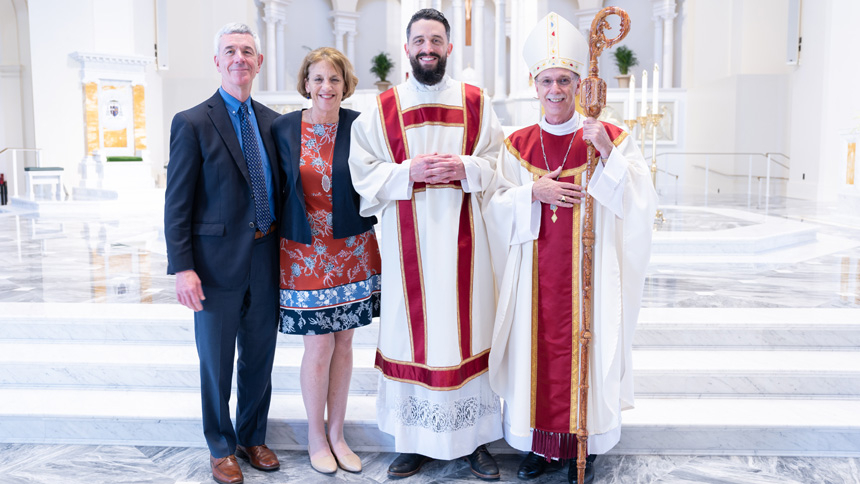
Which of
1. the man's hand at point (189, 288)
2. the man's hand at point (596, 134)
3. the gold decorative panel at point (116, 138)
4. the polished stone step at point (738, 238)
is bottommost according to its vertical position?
the polished stone step at point (738, 238)

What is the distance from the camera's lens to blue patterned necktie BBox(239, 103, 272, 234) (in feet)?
9.09

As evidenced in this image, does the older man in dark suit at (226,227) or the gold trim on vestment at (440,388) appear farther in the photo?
the gold trim on vestment at (440,388)

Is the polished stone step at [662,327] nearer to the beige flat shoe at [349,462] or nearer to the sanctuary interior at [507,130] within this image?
the sanctuary interior at [507,130]

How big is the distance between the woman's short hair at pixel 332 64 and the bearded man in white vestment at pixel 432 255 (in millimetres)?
136

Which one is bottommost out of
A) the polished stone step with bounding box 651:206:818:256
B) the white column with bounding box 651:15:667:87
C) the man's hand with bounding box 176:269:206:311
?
the polished stone step with bounding box 651:206:818:256

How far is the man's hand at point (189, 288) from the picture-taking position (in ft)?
8.59

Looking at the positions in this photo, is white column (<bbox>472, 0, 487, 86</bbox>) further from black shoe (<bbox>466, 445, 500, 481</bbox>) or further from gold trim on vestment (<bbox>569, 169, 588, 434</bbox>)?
black shoe (<bbox>466, 445, 500, 481</bbox>)

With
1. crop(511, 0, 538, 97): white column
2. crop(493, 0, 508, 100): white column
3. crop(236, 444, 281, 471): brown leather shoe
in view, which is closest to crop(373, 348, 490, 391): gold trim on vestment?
crop(236, 444, 281, 471): brown leather shoe

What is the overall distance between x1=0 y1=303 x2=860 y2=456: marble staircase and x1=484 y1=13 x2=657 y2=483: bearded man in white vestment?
18.3 inches

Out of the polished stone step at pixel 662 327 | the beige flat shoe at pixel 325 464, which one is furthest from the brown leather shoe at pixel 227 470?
the polished stone step at pixel 662 327

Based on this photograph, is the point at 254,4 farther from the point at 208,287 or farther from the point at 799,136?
the point at 208,287

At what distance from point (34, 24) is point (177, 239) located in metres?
13.6

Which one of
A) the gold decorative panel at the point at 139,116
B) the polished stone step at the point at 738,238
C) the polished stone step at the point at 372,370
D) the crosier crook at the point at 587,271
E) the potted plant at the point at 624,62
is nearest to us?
the crosier crook at the point at 587,271

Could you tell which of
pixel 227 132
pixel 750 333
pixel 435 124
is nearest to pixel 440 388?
pixel 435 124
